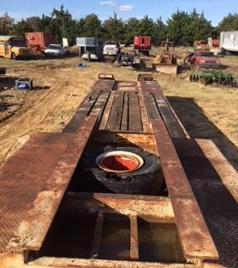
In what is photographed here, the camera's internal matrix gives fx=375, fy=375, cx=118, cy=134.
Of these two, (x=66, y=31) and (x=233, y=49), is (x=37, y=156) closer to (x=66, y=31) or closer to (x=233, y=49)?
(x=233, y=49)

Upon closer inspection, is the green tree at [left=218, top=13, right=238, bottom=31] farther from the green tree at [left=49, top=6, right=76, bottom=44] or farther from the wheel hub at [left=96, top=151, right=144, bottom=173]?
the wheel hub at [left=96, top=151, right=144, bottom=173]

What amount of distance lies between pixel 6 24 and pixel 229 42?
35045 mm

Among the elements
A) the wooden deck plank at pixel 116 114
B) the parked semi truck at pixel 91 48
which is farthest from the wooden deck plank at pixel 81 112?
the parked semi truck at pixel 91 48

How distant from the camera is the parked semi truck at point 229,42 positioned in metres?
39.9

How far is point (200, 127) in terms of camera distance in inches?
406

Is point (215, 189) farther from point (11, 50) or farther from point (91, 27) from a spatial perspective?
point (91, 27)

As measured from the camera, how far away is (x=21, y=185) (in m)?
3.43

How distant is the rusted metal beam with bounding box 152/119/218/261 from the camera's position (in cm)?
215

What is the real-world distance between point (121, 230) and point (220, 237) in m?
0.79

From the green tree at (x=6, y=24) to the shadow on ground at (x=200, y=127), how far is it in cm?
4708

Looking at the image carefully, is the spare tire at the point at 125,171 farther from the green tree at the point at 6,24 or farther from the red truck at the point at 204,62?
the green tree at the point at 6,24

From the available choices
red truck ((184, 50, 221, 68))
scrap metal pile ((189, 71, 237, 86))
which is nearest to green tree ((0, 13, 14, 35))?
red truck ((184, 50, 221, 68))

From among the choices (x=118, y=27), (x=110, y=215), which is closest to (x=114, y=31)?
(x=118, y=27)

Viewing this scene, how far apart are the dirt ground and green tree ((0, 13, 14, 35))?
38510mm
